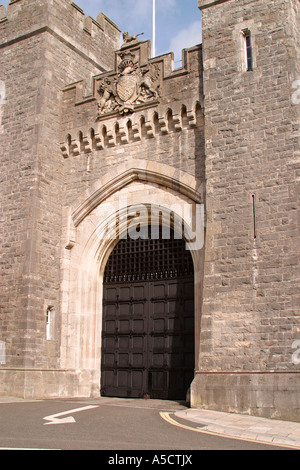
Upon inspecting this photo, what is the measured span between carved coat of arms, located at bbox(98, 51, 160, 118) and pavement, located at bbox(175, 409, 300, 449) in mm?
7783

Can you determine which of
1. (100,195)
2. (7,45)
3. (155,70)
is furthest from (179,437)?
(7,45)

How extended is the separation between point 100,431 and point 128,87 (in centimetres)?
914

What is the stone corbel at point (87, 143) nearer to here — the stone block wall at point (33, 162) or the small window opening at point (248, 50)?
the stone block wall at point (33, 162)

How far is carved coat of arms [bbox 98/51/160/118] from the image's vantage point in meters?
13.2

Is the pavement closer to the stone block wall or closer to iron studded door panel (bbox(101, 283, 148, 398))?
iron studded door panel (bbox(101, 283, 148, 398))

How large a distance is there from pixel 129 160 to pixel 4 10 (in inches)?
279

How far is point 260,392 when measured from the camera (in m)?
9.21

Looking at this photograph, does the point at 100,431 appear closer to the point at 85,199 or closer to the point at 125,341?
the point at 125,341

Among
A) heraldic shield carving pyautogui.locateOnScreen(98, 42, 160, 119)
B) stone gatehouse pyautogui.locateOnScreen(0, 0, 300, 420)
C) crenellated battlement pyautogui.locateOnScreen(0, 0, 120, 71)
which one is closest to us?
stone gatehouse pyautogui.locateOnScreen(0, 0, 300, 420)

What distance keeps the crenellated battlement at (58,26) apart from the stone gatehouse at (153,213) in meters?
0.06

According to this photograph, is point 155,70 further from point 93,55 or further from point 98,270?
point 98,270

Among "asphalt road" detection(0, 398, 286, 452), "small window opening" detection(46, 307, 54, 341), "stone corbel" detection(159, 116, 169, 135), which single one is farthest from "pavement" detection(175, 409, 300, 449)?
"stone corbel" detection(159, 116, 169, 135)

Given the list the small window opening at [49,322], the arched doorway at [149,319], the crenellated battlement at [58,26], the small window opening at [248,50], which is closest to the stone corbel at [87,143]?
the arched doorway at [149,319]

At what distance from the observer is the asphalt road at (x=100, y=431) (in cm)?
591
